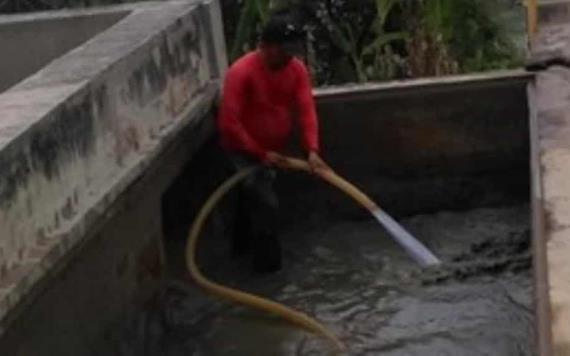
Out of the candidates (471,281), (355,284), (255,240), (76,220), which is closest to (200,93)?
(255,240)

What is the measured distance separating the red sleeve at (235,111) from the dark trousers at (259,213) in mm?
158

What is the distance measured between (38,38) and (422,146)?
2.73m

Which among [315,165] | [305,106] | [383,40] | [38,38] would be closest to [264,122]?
[305,106]

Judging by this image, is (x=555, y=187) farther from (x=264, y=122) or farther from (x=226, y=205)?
(x=226, y=205)

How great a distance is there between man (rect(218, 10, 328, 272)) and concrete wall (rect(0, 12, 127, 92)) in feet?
3.81

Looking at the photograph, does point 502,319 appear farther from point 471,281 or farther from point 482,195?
point 482,195

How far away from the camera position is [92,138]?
19.8 feet

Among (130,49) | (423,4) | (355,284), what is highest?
(130,49)

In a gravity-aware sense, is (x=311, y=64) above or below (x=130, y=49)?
below

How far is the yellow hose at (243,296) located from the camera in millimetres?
7109

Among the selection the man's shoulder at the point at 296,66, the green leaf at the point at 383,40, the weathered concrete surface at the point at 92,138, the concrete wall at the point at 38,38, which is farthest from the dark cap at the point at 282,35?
the green leaf at the point at 383,40

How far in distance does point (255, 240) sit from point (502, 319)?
5.82 feet

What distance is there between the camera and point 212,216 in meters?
8.83

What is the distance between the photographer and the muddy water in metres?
7.05
